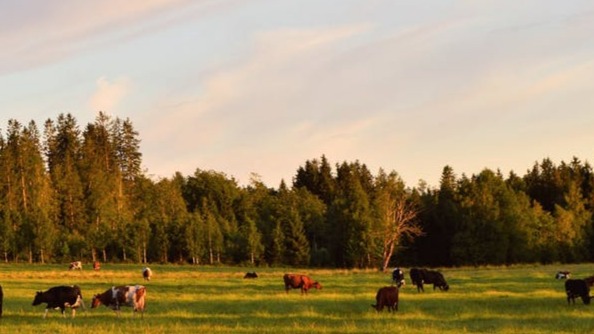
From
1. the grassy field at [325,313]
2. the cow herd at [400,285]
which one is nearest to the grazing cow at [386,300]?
the cow herd at [400,285]

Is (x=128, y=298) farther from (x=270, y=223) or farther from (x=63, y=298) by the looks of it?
(x=270, y=223)

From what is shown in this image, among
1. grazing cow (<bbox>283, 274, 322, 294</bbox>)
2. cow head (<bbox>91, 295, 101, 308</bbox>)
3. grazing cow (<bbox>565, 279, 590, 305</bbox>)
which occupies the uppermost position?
cow head (<bbox>91, 295, 101, 308</bbox>)

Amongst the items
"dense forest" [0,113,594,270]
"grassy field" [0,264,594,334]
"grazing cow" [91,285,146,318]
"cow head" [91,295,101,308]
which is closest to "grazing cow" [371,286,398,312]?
"grassy field" [0,264,594,334]

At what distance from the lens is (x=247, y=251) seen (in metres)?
103

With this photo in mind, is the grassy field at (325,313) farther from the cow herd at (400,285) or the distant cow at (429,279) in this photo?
the distant cow at (429,279)

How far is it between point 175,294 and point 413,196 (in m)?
90.3

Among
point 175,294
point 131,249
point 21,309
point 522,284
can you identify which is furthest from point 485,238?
point 21,309

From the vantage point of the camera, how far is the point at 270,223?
382 feet

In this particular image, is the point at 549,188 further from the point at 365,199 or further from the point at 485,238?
the point at 365,199

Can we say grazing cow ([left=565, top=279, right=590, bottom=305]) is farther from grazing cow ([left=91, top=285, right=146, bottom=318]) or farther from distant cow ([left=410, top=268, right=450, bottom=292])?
grazing cow ([left=91, top=285, right=146, bottom=318])

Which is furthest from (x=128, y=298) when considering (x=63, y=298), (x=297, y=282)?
(x=297, y=282)

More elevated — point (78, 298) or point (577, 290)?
point (78, 298)

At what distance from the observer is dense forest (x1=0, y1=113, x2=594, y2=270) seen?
100000 millimetres

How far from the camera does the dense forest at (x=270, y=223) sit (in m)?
100
